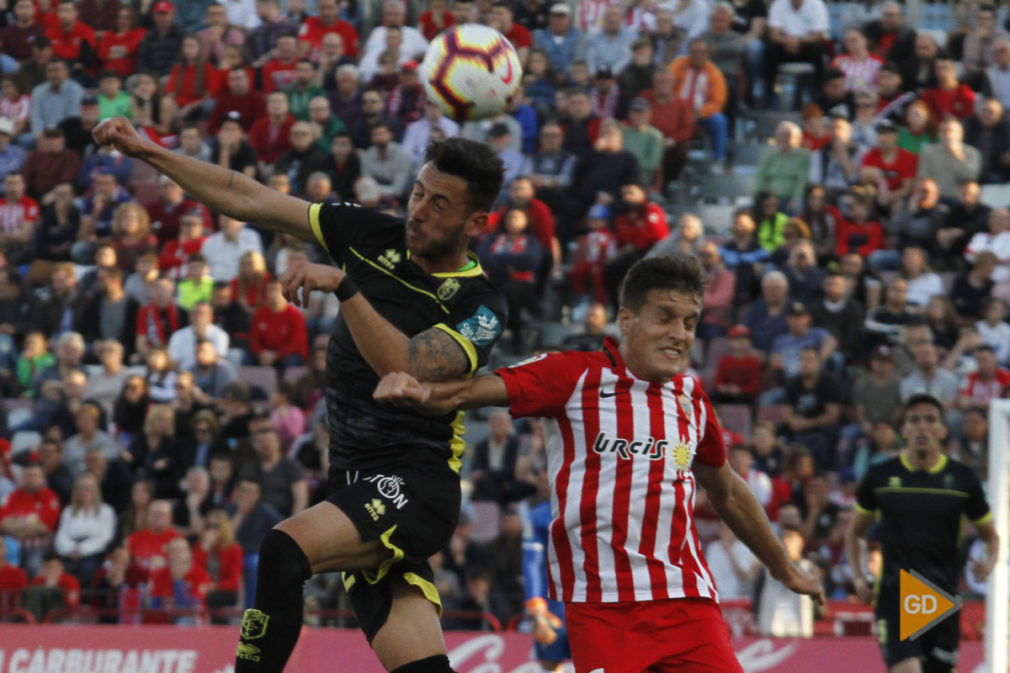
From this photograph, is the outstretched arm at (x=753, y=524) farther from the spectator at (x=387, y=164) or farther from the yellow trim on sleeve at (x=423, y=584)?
the spectator at (x=387, y=164)

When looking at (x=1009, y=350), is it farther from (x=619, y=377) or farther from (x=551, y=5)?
(x=619, y=377)

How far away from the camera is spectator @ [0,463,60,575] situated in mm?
13734

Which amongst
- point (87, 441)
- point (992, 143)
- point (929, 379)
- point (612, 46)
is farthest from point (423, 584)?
point (612, 46)

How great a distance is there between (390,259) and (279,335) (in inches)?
353

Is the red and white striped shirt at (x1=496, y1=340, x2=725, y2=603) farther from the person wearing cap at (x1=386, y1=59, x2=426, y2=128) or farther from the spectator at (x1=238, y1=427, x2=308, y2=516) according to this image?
the person wearing cap at (x1=386, y1=59, x2=426, y2=128)

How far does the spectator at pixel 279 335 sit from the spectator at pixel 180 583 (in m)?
2.30

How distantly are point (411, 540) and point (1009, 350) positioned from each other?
30.0 ft

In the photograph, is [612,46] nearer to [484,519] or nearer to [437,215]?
[484,519]

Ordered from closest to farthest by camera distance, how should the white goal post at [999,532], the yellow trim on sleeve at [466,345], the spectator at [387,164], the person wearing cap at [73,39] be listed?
the yellow trim on sleeve at [466,345], the white goal post at [999,532], the spectator at [387,164], the person wearing cap at [73,39]

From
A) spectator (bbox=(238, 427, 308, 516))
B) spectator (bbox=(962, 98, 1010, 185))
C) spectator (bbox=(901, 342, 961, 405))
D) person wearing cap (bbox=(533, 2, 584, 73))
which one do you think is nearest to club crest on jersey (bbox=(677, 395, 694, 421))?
spectator (bbox=(238, 427, 308, 516))

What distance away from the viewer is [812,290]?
14.4 metres

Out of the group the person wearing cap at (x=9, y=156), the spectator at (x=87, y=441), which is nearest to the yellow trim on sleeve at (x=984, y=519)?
the spectator at (x=87, y=441)

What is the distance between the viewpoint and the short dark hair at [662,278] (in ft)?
18.4

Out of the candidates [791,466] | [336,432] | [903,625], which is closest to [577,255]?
[791,466]
